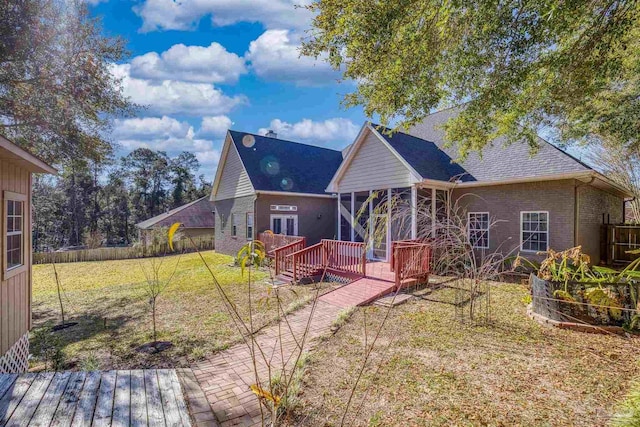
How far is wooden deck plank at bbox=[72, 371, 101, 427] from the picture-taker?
113 inches

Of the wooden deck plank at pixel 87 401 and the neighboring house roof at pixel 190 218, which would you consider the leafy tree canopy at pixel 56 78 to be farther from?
the neighboring house roof at pixel 190 218

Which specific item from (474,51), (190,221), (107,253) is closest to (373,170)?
(474,51)

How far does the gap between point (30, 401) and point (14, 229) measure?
3.76m

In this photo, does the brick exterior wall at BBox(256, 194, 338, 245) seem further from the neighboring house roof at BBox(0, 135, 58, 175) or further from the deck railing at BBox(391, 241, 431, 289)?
the neighboring house roof at BBox(0, 135, 58, 175)

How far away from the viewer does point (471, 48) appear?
5938 mm

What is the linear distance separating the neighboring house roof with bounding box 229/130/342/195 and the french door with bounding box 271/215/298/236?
4.67ft

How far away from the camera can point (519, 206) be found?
11438mm

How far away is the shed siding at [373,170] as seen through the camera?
39.5ft

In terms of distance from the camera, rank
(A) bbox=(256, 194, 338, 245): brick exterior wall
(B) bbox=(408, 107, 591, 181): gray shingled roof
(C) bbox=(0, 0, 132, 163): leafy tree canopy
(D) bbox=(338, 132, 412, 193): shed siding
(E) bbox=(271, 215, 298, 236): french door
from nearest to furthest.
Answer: (C) bbox=(0, 0, 132, 163): leafy tree canopy, (B) bbox=(408, 107, 591, 181): gray shingled roof, (D) bbox=(338, 132, 412, 193): shed siding, (A) bbox=(256, 194, 338, 245): brick exterior wall, (E) bbox=(271, 215, 298, 236): french door

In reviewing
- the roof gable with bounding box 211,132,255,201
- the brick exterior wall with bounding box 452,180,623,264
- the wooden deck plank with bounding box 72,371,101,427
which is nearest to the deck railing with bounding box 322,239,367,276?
the brick exterior wall with bounding box 452,180,623,264

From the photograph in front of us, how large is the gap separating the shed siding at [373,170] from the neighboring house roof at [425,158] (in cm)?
39


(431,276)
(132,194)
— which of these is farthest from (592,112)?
(132,194)

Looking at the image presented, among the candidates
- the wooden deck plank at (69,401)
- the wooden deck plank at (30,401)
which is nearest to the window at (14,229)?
the wooden deck plank at (30,401)

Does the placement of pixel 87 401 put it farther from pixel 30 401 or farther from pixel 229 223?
pixel 229 223
